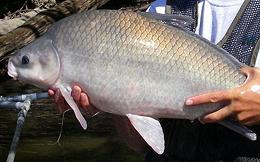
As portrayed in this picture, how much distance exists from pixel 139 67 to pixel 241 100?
1.49 ft

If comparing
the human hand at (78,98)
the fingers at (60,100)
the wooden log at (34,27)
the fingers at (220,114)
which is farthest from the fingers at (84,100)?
the wooden log at (34,27)

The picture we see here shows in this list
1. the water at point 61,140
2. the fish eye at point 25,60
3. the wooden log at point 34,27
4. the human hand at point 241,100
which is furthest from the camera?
the wooden log at point 34,27

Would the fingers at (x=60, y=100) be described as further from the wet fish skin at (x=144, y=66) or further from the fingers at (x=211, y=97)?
the fingers at (x=211, y=97)

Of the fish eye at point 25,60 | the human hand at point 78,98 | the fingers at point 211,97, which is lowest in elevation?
the human hand at point 78,98

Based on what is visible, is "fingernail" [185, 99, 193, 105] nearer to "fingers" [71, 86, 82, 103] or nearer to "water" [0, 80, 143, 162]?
"fingers" [71, 86, 82, 103]

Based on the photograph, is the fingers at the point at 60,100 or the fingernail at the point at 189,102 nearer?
the fingernail at the point at 189,102

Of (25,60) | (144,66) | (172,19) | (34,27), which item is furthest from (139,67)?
(34,27)

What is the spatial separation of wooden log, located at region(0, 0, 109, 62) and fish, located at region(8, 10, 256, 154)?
5.35m

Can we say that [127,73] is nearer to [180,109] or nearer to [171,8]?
[180,109]

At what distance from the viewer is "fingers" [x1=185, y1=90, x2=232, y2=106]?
99.6 inches

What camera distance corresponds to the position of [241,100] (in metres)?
2.51

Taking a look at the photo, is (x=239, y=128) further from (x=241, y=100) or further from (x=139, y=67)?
(x=139, y=67)

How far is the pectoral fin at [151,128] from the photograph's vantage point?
262cm

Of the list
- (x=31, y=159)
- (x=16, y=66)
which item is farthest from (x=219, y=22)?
(x=31, y=159)
